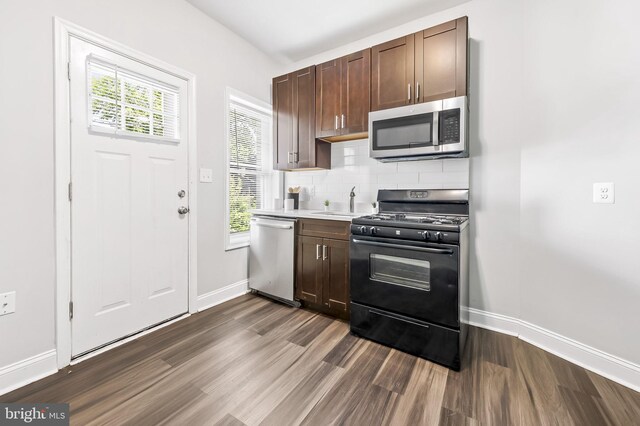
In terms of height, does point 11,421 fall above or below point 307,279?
below

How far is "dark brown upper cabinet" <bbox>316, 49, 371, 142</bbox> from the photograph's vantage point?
2.58m

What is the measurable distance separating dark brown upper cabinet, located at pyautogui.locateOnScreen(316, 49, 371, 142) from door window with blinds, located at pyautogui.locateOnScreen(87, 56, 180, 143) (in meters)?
1.38

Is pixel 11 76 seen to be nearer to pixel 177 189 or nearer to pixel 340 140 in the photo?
pixel 177 189

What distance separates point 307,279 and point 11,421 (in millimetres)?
1937

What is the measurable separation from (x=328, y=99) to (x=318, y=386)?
251 centimetres

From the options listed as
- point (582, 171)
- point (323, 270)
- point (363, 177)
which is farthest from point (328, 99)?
point (582, 171)

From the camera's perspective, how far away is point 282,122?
3176mm

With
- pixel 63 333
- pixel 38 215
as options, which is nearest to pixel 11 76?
pixel 38 215

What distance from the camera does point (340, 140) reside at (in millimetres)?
3041

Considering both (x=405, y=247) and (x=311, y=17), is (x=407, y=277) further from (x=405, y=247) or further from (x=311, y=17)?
(x=311, y=17)

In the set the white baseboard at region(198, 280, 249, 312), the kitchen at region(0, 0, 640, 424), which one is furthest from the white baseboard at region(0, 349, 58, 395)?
the white baseboard at region(198, 280, 249, 312)

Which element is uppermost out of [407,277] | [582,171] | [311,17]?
[311,17]

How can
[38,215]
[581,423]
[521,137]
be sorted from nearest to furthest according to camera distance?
1. [581,423]
2. [38,215]
3. [521,137]

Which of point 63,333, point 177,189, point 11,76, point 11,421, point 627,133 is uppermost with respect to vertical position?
point 11,76
